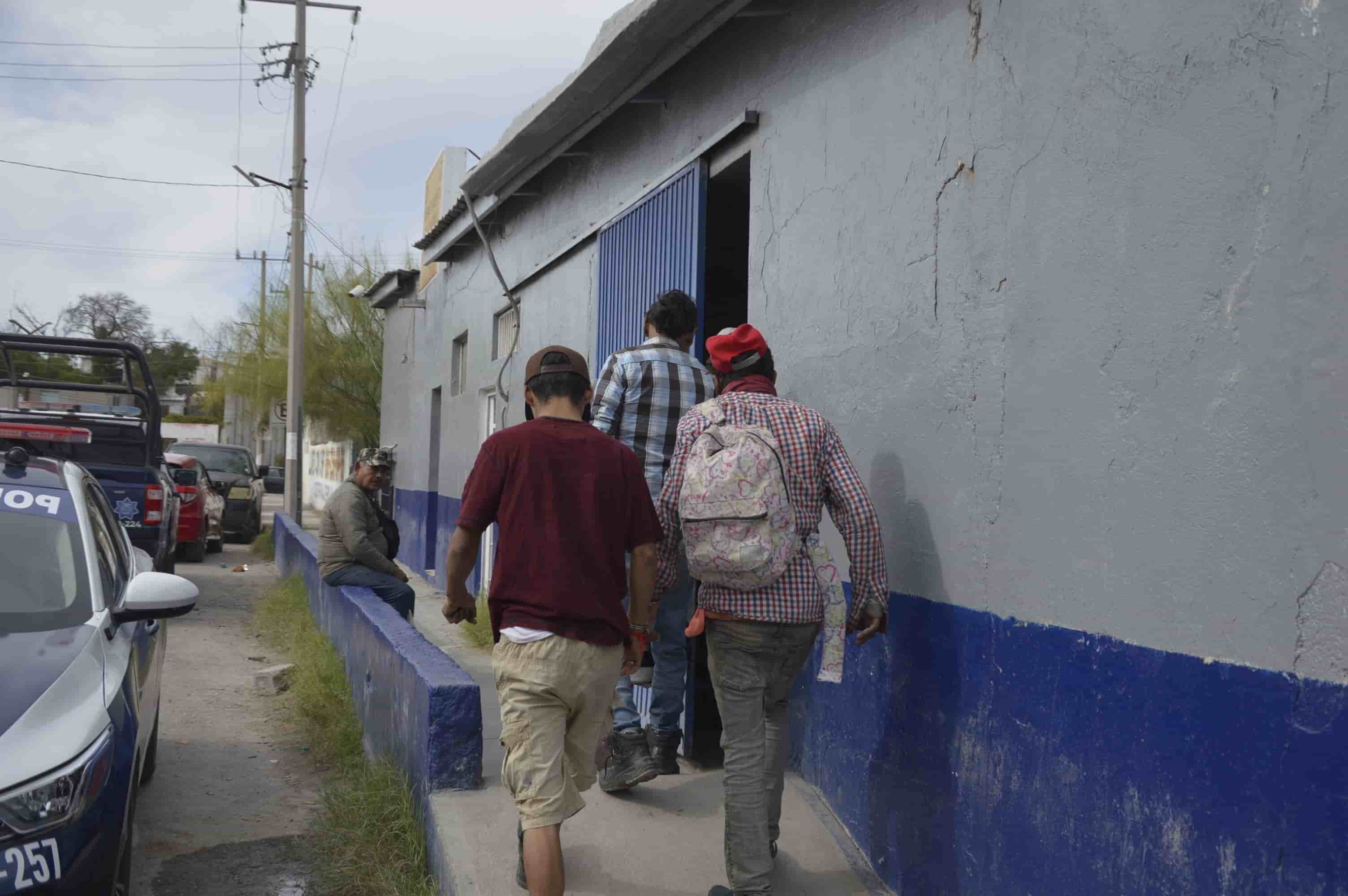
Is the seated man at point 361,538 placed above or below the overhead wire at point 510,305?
below

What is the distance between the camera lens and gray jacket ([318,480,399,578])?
766 cm

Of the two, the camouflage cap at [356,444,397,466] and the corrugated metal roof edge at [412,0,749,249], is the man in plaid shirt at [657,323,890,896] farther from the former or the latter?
the camouflage cap at [356,444,397,466]

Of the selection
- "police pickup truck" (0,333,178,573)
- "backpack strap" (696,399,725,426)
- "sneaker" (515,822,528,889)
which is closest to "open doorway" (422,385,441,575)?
"police pickup truck" (0,333,178,573)

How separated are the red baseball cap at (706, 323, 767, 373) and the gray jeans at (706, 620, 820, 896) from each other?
0.87 m

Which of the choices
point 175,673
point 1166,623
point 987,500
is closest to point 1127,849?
point 1166,623

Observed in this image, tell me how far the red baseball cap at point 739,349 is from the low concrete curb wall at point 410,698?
61.9 inches

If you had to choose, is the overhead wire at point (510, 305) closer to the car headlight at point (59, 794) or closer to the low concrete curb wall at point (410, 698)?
the low concrete curb wall at point (410, 698)

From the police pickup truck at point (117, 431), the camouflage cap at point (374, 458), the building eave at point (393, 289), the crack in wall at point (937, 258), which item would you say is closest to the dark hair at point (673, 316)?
the crack in wall at point (937, 258)

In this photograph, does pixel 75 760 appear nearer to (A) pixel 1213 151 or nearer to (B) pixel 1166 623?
(B) pixel 1166 623

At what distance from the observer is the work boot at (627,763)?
4.47m

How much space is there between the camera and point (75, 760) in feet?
10.6

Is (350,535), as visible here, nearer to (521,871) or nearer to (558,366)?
(521,871)

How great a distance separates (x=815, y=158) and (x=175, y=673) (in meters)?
6.46

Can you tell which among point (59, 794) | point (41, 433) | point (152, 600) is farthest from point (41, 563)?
point (41, 433)
